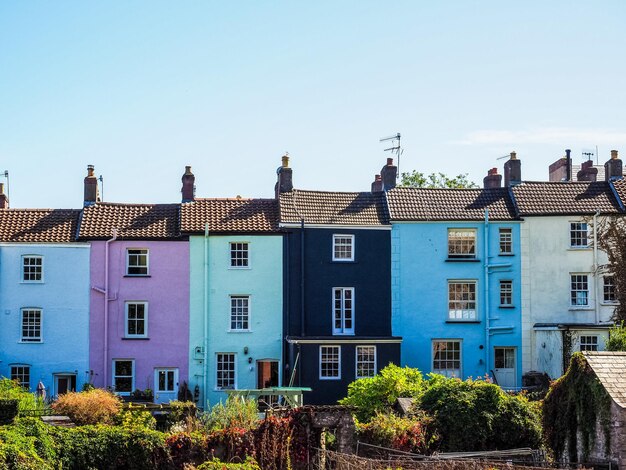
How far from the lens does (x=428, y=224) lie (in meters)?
43.9

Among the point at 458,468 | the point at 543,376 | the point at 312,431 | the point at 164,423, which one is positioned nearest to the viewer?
the point at 458,468

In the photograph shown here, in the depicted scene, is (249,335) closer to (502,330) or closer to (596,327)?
(502,330)

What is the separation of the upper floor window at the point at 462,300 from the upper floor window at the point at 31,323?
18621 millimetres

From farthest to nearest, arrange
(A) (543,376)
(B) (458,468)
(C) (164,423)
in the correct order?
(A) (543,376) < (C) (164,423) < (B) (458,468)

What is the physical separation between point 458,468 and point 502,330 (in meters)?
20.8

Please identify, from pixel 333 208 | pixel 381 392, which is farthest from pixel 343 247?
pixel 381 392

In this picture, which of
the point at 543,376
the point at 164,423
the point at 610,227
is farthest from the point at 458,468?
the point at 610,227

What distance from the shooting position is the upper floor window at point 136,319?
42656mm

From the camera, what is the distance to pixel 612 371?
26062 mm

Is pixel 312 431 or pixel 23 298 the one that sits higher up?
pixel 23 298

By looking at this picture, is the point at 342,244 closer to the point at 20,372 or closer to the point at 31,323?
the point at 31,323

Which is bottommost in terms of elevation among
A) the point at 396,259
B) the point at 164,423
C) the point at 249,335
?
the point at 164,423

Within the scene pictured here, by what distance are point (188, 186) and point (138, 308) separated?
246 inches

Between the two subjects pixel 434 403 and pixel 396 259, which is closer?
pixel 434 403
